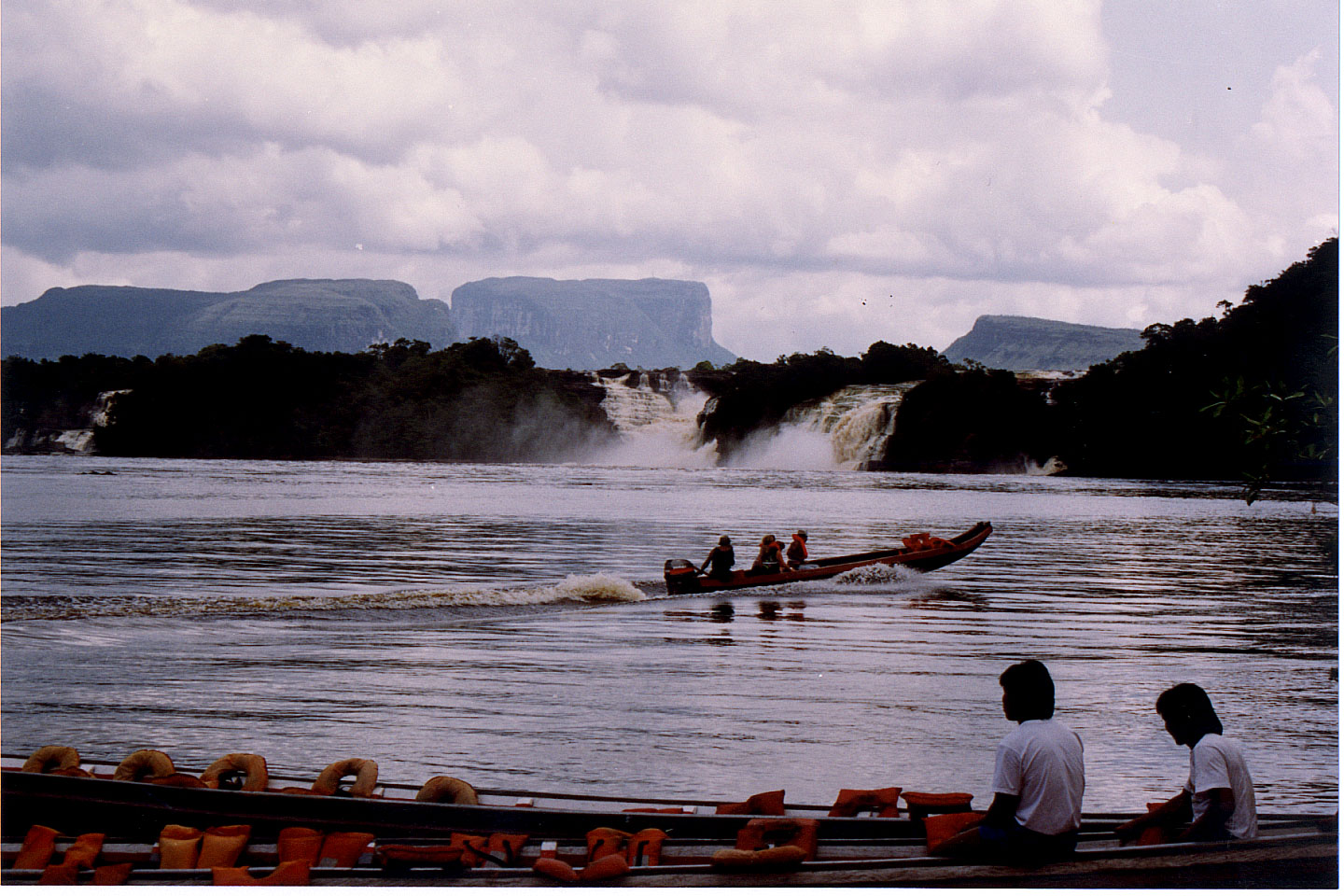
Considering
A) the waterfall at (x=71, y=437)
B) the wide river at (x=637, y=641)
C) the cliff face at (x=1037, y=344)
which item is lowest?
the wide river at (x=637, y=641)

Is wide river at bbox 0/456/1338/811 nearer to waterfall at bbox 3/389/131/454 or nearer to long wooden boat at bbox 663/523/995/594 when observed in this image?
long wooden boat at bbox 663/523/995/594

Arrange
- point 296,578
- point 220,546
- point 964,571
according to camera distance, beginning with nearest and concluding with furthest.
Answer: point 296,578 < point 964,571 < point 220,546

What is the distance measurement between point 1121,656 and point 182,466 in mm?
13776

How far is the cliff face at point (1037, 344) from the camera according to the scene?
999 centimetres

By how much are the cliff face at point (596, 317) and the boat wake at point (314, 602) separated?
8.00ft

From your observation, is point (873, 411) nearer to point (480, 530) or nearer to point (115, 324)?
point (480, 530)

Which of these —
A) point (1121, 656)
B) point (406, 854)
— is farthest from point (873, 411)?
point (406, 854)

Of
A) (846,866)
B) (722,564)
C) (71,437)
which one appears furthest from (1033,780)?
(71,437)

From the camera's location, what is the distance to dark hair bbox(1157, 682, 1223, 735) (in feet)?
9.61

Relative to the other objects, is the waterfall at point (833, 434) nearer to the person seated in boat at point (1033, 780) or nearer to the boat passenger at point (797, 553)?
the boat passenger at point (797, 553)

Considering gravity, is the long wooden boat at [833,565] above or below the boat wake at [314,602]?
above

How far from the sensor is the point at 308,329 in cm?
1043

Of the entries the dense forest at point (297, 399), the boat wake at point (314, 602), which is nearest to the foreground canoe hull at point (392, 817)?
the boat wake at point (314, 602)

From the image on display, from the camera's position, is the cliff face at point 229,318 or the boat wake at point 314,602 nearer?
the cliff face at point 229,318
